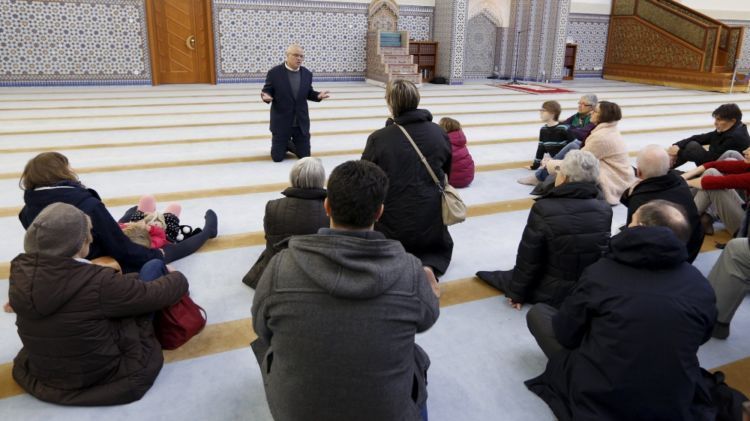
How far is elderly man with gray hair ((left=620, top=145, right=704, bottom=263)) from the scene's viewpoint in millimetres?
2584

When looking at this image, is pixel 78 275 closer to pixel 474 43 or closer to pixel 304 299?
pixel 304 299

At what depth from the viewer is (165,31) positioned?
1038 cm

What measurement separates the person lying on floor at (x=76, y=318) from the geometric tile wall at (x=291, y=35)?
956cm

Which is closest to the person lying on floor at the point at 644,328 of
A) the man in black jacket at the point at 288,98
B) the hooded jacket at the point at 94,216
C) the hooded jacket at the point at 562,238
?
the hooded jacket at the point at 562,238

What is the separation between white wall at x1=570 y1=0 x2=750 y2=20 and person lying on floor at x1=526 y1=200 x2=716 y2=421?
44.1 feet

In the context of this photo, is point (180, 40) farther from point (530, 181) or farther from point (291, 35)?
point (530, 181)

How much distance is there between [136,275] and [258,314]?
84cm

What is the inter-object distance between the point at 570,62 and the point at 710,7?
4.02 m

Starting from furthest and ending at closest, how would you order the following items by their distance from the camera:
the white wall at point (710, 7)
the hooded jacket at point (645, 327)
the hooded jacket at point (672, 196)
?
the white wall at point (710, 7)
the hooded jacket at point (672, 196)
the hooded jacket at point (645, 327)

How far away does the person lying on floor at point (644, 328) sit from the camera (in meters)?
1.48

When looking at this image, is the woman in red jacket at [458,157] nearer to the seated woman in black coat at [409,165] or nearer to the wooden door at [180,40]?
the seated woman in black coat at [409,165]

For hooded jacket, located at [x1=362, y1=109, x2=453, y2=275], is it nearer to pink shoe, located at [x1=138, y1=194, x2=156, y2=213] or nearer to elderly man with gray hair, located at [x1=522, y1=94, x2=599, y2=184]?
pink shoe, located at [x1=138, y1=194, x2=156, y2=213]

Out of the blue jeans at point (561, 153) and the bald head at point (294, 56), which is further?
the bald head at point (294, 56)

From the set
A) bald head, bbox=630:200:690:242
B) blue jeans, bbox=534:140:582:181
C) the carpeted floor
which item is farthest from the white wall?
bald head, bbox=630:200:690:242
